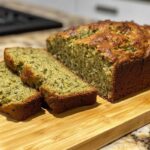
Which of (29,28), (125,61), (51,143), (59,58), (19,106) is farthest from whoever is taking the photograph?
(29,28)

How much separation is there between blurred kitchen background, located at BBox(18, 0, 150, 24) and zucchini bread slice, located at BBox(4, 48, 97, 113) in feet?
6.30

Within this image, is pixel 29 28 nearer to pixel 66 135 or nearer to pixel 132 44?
pixel 132 44

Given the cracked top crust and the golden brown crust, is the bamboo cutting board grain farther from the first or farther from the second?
the cracked top crust

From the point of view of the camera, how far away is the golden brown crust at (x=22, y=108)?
4.00 feet

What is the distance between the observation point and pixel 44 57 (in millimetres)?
1610

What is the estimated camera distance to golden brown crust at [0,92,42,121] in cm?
122

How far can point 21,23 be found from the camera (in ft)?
8.00

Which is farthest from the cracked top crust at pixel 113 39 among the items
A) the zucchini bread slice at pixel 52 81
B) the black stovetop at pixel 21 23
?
the black stovetop at pixel 21 23

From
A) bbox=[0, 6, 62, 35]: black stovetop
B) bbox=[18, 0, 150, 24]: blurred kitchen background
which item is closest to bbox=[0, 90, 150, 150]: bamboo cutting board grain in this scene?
bbox=[0, 6, 62, 35]: black stovetop

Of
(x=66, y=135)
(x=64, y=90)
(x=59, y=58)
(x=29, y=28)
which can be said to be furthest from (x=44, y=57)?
(x=29, y=28)

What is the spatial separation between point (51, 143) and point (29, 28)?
140 centimetres

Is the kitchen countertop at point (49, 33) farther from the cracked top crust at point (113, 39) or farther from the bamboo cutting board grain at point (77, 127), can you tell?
the cracked top crust at point (113, 39)

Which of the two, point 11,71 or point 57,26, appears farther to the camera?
point 57,26

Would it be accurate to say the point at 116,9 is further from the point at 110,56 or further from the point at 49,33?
the point at 110,56
